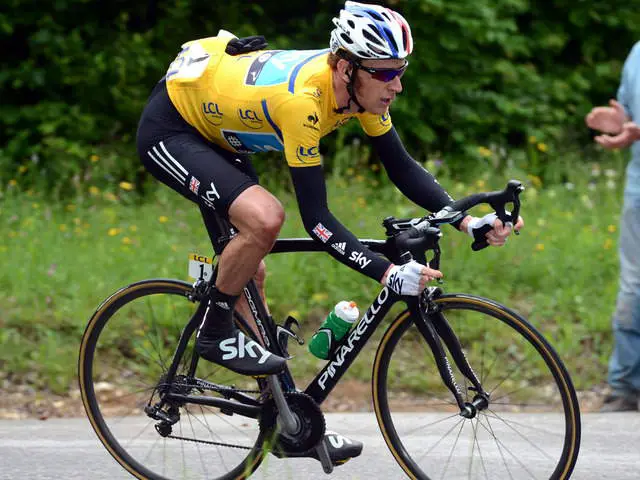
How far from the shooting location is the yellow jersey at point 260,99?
160 inches

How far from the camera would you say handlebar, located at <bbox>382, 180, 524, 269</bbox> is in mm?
4102

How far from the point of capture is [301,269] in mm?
7148

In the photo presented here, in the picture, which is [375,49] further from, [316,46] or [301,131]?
[316,46]

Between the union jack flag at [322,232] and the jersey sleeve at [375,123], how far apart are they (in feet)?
1.67

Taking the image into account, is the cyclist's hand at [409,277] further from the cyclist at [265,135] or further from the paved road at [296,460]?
the paved road at [296,460]

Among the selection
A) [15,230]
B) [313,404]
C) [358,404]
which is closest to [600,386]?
[358,404]

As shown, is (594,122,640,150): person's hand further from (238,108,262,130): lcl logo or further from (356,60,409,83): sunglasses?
(238,108,262,130): lcl logo

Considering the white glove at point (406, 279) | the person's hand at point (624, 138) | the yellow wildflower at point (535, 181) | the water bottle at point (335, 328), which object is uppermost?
the yellow wildflower at point (535, 181)

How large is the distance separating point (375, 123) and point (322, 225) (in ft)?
1.77

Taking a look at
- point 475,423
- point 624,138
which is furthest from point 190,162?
point 624,138

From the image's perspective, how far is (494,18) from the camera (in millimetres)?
10008

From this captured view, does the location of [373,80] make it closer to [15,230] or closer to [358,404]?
[358,404]

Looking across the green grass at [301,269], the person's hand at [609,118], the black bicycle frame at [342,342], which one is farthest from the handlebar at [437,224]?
the green grass at [301,269]

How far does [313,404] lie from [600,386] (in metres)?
2.57
